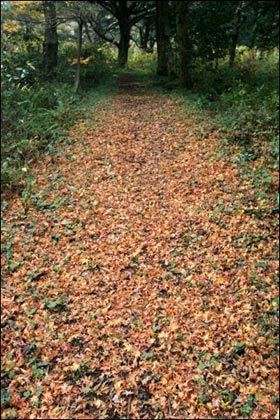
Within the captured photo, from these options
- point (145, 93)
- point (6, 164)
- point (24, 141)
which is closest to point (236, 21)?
point (145, 93)

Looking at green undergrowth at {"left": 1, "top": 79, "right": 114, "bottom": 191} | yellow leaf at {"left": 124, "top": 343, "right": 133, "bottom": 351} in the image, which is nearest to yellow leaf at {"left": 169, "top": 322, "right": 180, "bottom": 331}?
yellow leaf at {"left": 124, "top": 343, "right": 133, "bottom": 351}

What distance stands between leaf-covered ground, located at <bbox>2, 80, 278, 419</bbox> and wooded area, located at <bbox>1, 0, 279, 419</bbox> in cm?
2

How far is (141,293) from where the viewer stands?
426 centimetres

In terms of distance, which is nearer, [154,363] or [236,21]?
[154,363]

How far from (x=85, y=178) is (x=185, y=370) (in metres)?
4.30

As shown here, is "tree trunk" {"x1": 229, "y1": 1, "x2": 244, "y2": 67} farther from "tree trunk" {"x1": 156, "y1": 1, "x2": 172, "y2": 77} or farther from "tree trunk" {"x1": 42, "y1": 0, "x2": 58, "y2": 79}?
"tree trunk" {"x1": 42, "y1": 0, "x2": 58, "y2": 79}

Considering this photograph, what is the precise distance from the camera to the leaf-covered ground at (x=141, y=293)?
3.26m


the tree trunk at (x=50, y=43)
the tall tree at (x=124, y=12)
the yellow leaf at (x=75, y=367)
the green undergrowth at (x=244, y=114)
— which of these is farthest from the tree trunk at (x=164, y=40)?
the yellow leaf at (x=75, y=367)

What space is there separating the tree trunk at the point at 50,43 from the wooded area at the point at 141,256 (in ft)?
8.52

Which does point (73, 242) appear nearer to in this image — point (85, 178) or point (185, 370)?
point (85, 178)

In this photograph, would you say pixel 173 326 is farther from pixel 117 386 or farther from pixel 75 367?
pixel 75 367

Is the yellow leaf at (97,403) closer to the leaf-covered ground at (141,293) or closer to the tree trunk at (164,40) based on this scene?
the leaf-covered ground at (141,293)

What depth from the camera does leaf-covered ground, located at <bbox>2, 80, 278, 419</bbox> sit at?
326cm

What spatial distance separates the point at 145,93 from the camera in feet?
45.0
